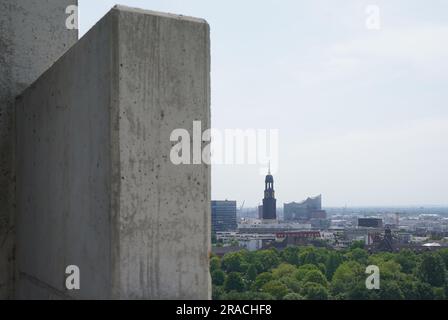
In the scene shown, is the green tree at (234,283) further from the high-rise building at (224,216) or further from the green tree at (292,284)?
the high-rise building at (224,216)

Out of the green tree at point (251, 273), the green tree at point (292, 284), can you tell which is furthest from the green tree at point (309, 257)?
the green tree at point (292, 284)

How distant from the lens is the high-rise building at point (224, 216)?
133625 millimetres

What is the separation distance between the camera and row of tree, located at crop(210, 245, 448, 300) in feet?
188

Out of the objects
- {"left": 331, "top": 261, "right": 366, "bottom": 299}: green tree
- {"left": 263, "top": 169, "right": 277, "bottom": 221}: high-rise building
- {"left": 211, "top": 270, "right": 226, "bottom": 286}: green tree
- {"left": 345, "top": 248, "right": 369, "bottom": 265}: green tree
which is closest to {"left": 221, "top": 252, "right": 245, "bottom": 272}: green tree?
{"left": 211, "top": 270, "right": 226, "bottom": 286}: green tree

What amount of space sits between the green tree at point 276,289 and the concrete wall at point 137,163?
A: 55520mm

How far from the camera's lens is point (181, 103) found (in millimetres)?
2363

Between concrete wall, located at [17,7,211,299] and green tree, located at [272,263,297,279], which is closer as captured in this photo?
concrete wall, located at [17,7,211,299]

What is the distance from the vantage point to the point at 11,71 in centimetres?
383

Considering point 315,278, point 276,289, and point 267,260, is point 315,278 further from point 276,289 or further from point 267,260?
point 267,260

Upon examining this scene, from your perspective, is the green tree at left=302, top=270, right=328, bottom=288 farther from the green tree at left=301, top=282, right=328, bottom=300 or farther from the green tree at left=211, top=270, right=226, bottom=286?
the green tree at left=211, top=270, right=226, bottom=286

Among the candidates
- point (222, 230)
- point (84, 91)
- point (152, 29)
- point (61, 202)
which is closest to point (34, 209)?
point (61, 202)

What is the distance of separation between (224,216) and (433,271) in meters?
80.1

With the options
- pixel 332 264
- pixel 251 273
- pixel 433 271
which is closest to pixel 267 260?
pixel 251 273

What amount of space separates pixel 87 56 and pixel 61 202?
0.87 m
